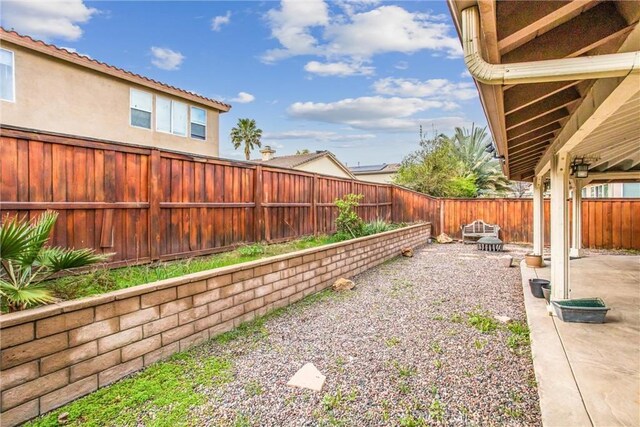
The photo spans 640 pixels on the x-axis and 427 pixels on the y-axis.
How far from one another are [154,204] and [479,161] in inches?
800

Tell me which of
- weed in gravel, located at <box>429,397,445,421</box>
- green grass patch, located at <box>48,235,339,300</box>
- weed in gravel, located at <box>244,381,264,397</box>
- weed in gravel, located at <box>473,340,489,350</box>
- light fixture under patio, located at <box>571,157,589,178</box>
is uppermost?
light fixture under patio, located at <box>571,157,589,178</box>

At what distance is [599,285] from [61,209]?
24.9 ft

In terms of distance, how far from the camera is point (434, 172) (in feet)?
54.5

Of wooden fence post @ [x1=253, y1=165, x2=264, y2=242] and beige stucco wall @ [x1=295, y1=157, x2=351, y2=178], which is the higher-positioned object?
beige stucco wall @ [x1=295, y1=157, x2=351, y2=178]

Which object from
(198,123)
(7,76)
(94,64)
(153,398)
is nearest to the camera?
(153,398)

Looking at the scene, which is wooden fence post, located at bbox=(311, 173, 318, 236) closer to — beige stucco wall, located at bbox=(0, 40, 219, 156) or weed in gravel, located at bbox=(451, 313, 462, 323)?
weed in gravel, located at bbox=(451, 313, 462, 323)

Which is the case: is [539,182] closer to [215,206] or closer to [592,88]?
[592,88]

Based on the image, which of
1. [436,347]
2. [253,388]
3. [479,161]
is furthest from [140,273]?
[479,161]

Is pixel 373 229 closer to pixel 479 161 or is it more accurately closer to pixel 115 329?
pixel 115 329

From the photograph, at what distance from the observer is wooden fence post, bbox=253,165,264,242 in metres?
5.83

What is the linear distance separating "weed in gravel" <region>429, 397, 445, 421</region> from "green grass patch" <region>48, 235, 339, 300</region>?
265cm

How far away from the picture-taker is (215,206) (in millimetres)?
5055

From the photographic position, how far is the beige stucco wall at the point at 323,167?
17.4 m

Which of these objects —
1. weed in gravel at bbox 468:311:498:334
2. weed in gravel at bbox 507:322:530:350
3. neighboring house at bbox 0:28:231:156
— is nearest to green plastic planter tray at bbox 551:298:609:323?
weed in gravel at bbox 507:322:530:350
